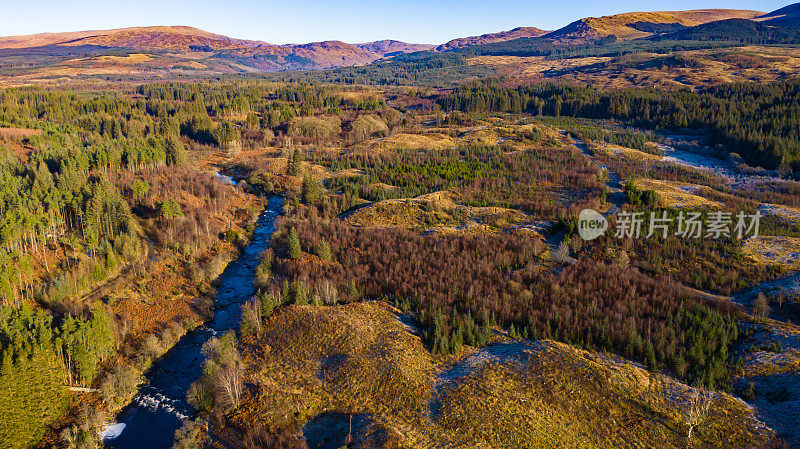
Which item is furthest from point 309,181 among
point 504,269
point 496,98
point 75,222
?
point 496,98

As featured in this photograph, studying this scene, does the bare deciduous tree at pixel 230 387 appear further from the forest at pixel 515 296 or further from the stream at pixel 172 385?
the forest at pixel 515 296

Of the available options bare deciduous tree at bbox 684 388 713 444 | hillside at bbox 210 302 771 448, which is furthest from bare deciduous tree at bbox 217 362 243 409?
bare deciduous tree at bbox 684 388 713 444

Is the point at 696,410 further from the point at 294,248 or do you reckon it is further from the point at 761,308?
the point at 294,248

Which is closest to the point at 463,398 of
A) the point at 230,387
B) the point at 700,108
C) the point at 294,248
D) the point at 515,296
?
the point at 515,296

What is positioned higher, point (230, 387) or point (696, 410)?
point (696, 410)

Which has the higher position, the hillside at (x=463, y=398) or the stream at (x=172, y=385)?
the hillside at (x=463, y=398)

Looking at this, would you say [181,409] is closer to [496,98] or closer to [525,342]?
[525,342]

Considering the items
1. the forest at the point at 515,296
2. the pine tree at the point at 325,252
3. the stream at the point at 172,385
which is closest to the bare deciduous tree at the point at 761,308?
the forest at the point at 515,296

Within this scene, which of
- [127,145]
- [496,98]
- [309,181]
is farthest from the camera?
[496,98]
